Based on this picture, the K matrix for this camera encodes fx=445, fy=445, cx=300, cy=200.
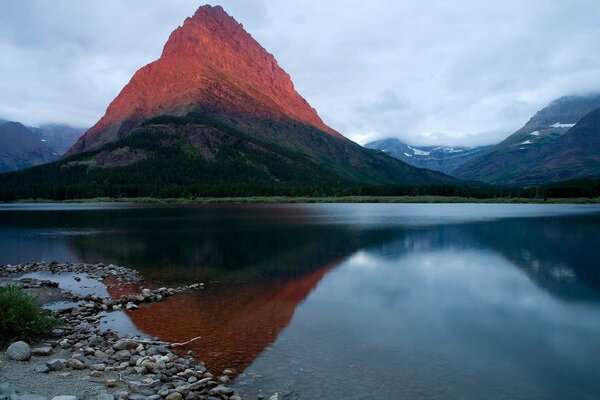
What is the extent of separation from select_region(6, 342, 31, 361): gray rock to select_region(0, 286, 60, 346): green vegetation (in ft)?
4.70

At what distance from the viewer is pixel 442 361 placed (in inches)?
652

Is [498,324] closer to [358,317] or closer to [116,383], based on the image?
[358,317]

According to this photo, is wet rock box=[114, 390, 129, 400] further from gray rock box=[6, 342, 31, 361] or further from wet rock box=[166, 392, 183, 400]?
gray rock box=[6, 342, 31, 361]

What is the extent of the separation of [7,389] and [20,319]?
656cm

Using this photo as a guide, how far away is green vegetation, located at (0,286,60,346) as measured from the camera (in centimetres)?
1702

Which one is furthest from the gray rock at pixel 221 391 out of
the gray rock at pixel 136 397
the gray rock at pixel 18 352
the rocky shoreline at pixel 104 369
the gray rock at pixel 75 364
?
the gray rock at pixel 18 352

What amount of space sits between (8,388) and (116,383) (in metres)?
2.85

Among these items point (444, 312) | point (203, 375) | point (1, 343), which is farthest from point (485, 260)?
point (1, 343)

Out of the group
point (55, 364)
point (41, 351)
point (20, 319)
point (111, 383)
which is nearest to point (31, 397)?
point (111, 383)

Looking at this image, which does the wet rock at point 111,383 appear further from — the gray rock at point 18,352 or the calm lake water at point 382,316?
the gray rock at point 18,352

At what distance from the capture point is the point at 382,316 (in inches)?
915

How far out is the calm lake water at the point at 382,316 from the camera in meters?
14.9

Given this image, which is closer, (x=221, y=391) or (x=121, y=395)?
(x=121, y=395)

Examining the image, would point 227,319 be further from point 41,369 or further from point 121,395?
point 121,395
